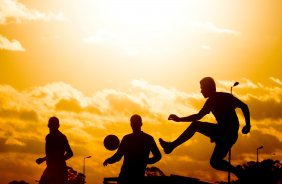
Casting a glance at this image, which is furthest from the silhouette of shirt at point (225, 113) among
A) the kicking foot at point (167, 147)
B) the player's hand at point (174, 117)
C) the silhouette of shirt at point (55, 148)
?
the silhouette of shirt at point (55, 148)

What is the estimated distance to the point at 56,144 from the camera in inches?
554

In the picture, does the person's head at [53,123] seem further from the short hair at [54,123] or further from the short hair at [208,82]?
the short hair at [208,82]

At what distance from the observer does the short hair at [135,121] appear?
37.7 ft

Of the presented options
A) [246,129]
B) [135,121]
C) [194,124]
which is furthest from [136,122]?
[246,129]

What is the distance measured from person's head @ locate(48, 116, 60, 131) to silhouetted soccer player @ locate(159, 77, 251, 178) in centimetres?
390

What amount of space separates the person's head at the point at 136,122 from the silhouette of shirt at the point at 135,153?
132 millimetres

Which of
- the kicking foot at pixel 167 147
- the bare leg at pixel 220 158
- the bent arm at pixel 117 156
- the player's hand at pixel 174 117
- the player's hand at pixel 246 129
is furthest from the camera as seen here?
the bent arm at pixel 117 156

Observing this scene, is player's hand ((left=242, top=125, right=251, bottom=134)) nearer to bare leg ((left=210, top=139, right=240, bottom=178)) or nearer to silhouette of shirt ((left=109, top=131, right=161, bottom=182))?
bare leg ((left=210, top=139, right=240, bottom=178))

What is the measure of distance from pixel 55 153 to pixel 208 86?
16.5 ft

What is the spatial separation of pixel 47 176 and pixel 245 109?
579 centimetres

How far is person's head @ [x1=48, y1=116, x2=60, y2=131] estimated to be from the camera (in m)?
13.8

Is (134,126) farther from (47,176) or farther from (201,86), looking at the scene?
(47,176)

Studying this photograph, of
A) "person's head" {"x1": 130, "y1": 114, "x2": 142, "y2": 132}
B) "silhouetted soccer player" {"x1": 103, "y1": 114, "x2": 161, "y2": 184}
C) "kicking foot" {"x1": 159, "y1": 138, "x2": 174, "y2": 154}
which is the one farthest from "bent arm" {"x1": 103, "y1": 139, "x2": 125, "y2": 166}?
"kicking foot" {"x1": 159, "y1": 138, "x2": 174, "y2": 154}

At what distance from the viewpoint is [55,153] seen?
14.1m
